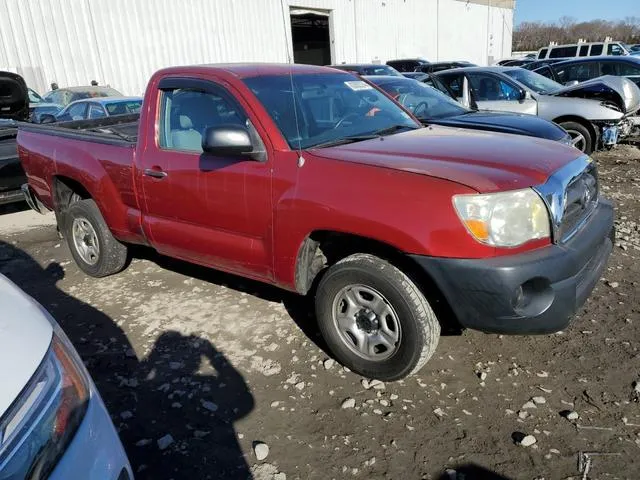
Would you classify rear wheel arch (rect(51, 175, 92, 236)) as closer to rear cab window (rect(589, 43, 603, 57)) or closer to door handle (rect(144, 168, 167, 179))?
door handle (rect(144, 168, 167, 179))

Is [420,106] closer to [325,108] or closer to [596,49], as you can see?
[325,108]

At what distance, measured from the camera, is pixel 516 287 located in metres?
2.52

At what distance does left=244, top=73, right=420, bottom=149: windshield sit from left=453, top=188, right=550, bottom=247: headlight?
1.13m

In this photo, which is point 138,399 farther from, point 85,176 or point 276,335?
point 85,176

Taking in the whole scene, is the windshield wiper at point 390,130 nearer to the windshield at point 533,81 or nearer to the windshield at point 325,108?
the windshield at point 325,108

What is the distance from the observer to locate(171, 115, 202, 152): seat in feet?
12.0

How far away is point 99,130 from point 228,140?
2819mm

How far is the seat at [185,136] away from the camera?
12.0ft

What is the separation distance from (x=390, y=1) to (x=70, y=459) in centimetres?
3367

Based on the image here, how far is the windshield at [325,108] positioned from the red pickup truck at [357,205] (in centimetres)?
1

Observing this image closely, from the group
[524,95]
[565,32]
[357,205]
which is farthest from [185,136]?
[565,32]

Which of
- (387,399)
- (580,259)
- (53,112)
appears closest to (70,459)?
(387,399)

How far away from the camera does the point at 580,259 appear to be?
107 inches

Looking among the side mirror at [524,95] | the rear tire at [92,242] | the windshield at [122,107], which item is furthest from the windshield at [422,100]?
the windshield at [122,107]
